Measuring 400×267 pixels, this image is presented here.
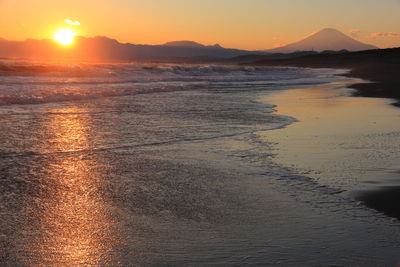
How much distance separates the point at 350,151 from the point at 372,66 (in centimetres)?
5360

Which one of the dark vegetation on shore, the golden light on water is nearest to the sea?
the golden light on water

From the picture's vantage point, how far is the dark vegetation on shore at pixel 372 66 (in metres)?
17.8

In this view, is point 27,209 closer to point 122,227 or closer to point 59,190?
point 59,190

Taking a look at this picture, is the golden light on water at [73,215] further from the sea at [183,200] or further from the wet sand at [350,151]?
the wet sand at [350,151]

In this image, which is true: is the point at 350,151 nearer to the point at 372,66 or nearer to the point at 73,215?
the point at 73,215

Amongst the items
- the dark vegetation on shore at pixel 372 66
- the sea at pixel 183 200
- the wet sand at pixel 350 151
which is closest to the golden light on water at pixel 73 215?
the sea at pixel 183 200

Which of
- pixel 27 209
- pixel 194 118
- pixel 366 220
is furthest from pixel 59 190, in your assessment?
pixel 194 118

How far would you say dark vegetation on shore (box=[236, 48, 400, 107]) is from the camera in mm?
17820

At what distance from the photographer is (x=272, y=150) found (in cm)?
645

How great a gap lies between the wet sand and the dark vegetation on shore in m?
3.80

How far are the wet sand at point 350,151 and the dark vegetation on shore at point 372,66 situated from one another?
3799mm

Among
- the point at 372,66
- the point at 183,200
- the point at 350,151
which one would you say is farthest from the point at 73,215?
the point at 372,66

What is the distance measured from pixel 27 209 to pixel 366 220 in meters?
2.69

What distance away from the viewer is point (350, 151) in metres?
6.29
